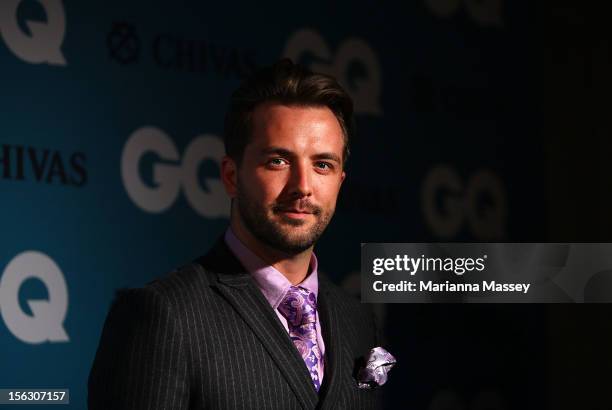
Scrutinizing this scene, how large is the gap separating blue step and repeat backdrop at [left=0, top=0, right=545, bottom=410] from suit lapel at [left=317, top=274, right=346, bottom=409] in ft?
3.48

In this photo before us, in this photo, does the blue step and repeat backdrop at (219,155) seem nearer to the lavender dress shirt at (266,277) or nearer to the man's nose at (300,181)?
the lavender dress shirt at (266,277)

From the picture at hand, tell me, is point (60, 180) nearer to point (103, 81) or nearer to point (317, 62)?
point (103, 81)

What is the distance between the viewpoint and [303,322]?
6.08 feet

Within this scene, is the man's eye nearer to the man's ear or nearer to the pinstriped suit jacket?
the man's ear

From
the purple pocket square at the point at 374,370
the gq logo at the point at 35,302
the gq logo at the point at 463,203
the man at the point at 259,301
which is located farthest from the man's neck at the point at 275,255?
the gq logo at the point at 463,203

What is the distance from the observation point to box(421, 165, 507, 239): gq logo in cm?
394

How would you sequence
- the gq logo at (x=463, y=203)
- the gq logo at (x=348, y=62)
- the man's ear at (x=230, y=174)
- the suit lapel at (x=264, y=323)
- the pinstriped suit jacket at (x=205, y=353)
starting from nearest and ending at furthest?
1. the pinstriped suit jacket at (x=205, y=353)
2. the suit lapel at (x=264, y=323)
3. the man's ear at (x=230, y=174)
4. the gq logo at (x=348, y=62)
5. the gq logo at (x=463, y=203)

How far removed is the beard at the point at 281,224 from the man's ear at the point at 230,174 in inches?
2.0

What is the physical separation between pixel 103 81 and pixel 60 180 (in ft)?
1.13

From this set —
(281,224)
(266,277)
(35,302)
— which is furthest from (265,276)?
(35,302)

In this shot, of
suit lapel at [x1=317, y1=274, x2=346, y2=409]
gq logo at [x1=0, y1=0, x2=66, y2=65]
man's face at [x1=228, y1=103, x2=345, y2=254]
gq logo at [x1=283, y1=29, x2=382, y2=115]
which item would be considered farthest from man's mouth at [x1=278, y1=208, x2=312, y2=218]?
gq logo at [x1=283, y1=29, x2=382, y2=115]

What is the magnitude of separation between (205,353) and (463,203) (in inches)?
Answer: 99.3

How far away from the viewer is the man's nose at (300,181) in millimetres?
1745

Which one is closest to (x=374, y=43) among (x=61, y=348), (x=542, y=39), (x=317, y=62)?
(x=317, y=62)
